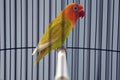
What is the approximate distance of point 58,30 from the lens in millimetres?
989

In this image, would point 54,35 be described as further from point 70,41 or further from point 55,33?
point 70,41

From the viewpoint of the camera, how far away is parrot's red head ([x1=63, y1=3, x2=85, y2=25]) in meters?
1.00

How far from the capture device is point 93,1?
3.81ft

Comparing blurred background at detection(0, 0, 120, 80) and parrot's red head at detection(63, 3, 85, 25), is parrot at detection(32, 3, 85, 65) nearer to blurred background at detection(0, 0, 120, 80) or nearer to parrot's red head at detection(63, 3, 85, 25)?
parrot's red head at detection(63, 3, 85, 25)

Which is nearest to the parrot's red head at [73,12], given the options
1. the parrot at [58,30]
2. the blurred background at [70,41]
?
the parrot at [58,30]

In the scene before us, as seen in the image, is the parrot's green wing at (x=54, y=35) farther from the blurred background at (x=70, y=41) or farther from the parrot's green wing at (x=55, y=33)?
the blurred background at (x=70, y=41)

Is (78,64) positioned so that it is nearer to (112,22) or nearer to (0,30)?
(112,22)

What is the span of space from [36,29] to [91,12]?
0.84 feet

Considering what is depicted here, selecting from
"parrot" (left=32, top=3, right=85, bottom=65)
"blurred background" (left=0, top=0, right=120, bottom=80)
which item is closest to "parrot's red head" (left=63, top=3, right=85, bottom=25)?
"parrot" (left=32, top=3, right=85, bottom=65)

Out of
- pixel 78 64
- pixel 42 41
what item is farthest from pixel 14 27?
pixel 78 64

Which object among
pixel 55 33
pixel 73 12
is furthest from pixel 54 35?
pixel 73 12

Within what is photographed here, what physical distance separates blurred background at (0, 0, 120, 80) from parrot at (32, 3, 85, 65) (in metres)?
0.14

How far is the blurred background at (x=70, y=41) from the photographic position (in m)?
1.13

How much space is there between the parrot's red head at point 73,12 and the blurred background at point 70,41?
0.43 feet
